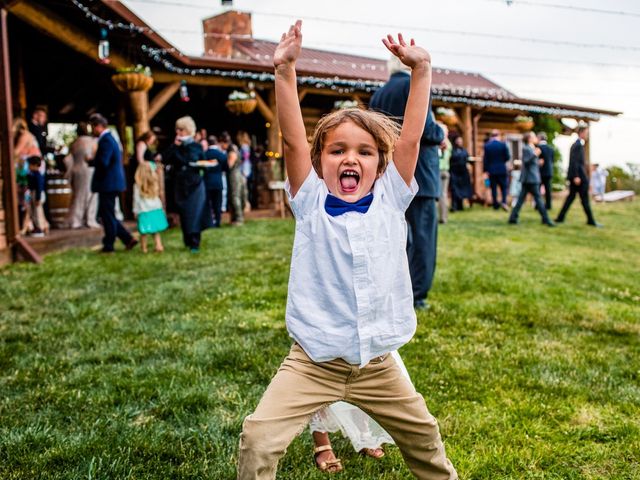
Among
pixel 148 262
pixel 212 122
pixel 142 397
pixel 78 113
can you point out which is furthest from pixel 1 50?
pixel 212 122

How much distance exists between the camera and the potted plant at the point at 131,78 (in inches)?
407

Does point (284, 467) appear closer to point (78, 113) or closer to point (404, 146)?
point (404, 146)

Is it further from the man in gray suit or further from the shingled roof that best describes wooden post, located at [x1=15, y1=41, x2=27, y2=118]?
the man in gray suit

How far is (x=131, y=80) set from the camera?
34.1 ft

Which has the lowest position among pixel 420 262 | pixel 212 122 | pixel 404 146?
pixel 420 262

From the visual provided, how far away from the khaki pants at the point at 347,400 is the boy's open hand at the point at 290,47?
90 centimetres

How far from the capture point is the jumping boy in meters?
1.99

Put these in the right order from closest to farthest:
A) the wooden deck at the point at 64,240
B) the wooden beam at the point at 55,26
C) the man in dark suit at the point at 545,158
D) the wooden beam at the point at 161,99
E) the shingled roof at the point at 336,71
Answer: the wooden beam at the point at 55,26 → the wooden deck at the point at 64,240 → the shingled roof at the point at 336,71 → the wooden beam at the point at 161,99 → the man in dark suit at the point at 545,158

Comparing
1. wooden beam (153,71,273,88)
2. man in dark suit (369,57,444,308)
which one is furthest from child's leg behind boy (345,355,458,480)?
wooden beam (153,71,273,88)

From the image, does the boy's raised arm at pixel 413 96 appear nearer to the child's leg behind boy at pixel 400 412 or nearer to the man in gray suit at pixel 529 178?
the child's leg behind boy at pixel 400 412

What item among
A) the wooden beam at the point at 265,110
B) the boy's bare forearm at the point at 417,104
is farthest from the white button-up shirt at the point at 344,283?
the wooden beam at the point at 265,110

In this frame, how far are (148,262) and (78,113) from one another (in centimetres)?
1071

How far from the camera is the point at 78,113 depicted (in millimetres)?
16844

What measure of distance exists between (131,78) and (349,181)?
9156 mm
